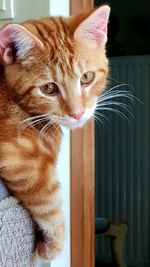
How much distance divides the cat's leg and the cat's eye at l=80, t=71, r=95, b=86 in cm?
14

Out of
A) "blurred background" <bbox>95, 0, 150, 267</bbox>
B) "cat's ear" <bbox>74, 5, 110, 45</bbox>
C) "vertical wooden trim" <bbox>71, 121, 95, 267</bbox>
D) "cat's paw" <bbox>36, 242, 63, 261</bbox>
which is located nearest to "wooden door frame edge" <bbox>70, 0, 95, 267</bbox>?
"vertical wooden trim" <bbox>71, 121, 95, 267</bbox>

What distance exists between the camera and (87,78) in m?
0.88

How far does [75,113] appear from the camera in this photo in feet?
2.78

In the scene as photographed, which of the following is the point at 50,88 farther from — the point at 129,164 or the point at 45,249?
the point at 129,164

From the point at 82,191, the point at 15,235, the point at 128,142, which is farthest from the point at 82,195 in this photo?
the point at 128,142

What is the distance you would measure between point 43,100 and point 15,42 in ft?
0.37

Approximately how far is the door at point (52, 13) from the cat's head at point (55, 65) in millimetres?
333

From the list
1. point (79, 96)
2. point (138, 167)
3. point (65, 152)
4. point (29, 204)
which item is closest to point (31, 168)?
point (29, 204)

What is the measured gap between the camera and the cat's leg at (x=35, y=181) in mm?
760

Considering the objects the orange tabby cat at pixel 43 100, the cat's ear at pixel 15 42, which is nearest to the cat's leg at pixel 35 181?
the orange tabby cat at pixel 43 100

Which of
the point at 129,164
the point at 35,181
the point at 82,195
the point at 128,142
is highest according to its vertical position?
the point at 35,181

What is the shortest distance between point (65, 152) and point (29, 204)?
531mm

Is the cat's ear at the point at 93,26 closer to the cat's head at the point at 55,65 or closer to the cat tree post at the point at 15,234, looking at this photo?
the cat's head at the point at 55,65

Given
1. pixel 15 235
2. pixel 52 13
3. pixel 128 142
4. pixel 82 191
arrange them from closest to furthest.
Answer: pixel 15 235 → pixel 52 13 → pixel 82 191 → pixel 128 142
